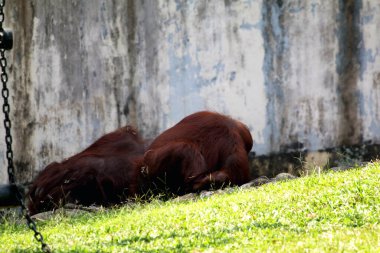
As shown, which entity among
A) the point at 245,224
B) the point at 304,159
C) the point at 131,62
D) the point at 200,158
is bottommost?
the point at 304,159

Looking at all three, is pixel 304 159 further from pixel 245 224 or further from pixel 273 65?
pixel 245 224

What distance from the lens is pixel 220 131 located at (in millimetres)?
7082

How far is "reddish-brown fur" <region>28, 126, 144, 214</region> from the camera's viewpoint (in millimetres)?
7090

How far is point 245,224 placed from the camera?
456 cm

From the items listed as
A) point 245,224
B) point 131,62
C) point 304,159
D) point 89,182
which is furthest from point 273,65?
point 245,224

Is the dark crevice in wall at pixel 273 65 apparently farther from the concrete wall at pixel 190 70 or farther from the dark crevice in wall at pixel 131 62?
the dark crevice in wall at pixel 131 62

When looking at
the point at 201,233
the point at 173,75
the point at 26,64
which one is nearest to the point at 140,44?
the point at 173,75

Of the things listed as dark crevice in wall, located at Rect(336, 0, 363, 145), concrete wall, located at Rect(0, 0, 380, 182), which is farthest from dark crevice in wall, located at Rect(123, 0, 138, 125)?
dark crevice in wall, located at Rect(336, 0, 363, 145)

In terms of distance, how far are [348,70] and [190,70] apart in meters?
1.49

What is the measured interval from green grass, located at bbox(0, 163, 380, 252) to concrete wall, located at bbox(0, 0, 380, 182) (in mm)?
1826

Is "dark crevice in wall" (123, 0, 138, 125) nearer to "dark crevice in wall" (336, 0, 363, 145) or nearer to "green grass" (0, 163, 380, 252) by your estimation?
"dark crevice in wall" (336, 0, 363, 145)

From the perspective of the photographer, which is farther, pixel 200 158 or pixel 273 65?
pixel 273 65

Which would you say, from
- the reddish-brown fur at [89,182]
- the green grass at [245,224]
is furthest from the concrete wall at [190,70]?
the green grass at [245,224]

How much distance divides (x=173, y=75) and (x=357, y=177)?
3019 millimetres
